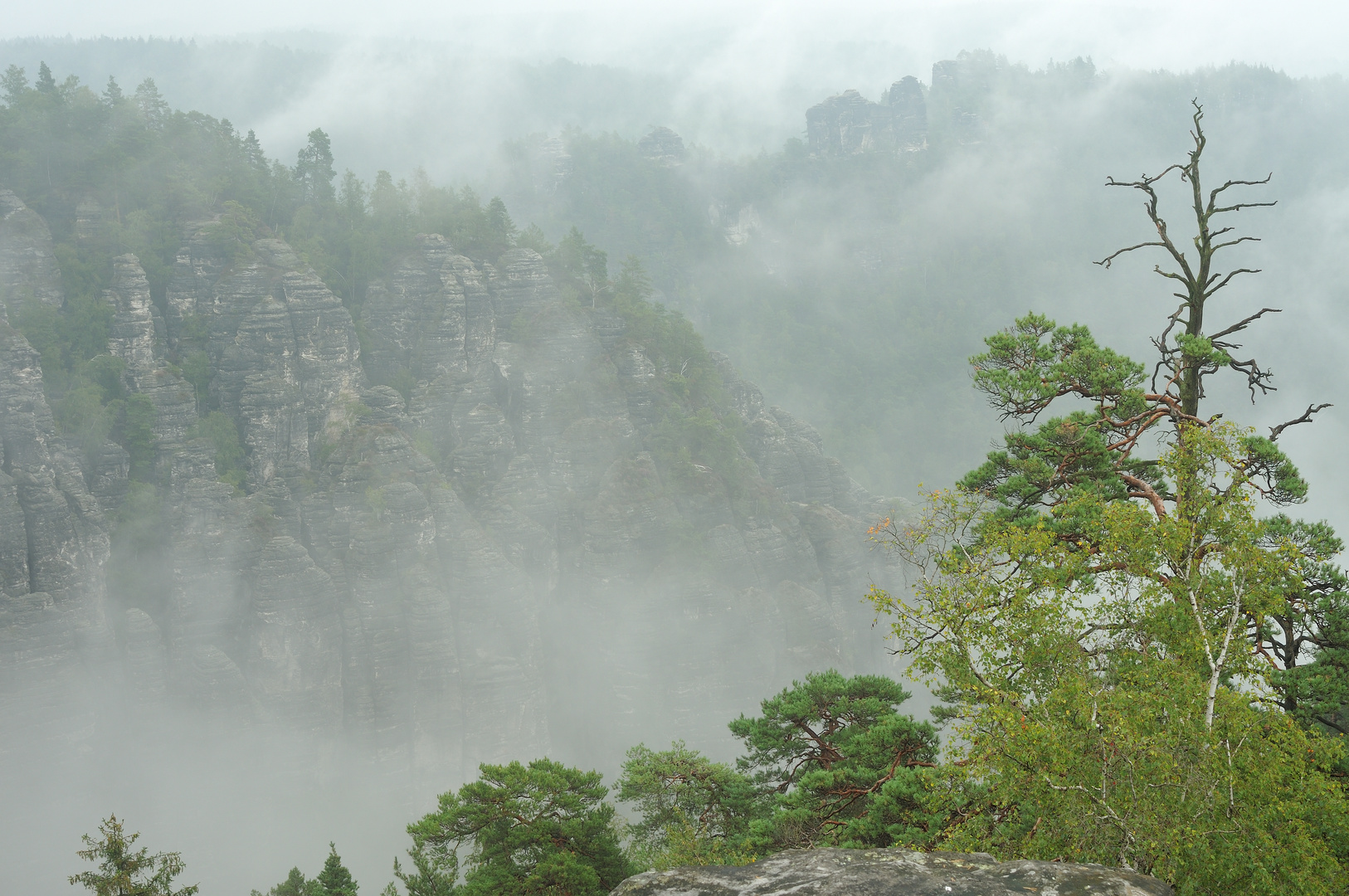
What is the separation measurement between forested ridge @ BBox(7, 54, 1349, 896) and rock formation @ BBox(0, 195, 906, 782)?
9.3 inches

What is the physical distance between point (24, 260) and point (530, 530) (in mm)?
36807

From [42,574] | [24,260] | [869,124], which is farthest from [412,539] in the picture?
[869,124]

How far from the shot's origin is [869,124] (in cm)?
14388

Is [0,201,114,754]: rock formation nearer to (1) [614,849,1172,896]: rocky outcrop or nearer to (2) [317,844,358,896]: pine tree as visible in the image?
(2) [317,844,358,896]: pine tree

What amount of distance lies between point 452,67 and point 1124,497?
209291mm

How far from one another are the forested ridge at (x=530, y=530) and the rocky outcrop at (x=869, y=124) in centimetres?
7996

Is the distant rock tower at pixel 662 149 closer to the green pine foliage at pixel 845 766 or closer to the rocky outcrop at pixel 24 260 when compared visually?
the rocky outcrop at pixel 24 260

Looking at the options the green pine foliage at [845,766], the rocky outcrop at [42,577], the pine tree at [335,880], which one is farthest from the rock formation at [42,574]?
the green pine foliage at [845,766]

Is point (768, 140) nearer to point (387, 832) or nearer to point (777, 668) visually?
point (777, 668)

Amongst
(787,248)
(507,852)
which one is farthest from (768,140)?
(507,852)

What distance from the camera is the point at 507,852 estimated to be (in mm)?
18016

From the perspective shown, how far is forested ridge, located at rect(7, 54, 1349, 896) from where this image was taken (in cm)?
1001

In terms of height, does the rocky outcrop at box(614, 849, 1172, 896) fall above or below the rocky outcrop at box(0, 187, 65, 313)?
below

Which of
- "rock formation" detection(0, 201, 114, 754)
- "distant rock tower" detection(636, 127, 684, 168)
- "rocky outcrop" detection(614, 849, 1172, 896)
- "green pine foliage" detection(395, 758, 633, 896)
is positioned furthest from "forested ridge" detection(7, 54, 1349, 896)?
"distant rock tower" detection(636, 127, 684, 168)
